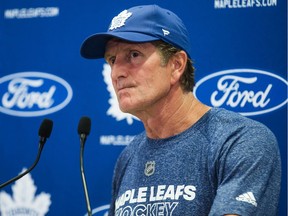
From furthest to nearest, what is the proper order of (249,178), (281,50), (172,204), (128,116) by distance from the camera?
(128,116), (281,50), (172,204), (249,178)

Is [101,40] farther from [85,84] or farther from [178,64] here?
[85,84]

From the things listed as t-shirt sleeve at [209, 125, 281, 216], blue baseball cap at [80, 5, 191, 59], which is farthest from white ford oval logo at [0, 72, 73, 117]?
t-shirt sleeve at [209, 125, 281, 216]

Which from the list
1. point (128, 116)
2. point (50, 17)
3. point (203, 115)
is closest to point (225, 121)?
point (203, 115)

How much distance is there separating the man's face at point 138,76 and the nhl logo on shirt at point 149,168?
0.46 feet

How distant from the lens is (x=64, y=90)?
2.02 m

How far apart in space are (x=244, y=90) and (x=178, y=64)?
0.44m

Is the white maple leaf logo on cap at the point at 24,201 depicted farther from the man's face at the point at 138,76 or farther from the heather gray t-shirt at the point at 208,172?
the man's face at the point at 138,76

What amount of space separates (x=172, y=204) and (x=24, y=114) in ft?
3.19

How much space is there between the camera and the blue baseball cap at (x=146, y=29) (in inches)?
52.1

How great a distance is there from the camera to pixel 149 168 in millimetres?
1400

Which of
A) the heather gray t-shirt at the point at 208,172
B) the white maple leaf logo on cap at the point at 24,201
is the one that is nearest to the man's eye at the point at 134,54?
the heather gray t-shirt at the point at 208,172

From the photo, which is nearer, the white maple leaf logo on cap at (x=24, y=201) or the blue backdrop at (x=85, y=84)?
the blue backdrop at (x=85, y=84)

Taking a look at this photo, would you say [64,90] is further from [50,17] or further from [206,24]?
[206,24]

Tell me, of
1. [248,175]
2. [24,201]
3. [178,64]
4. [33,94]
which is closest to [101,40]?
[178,64]
